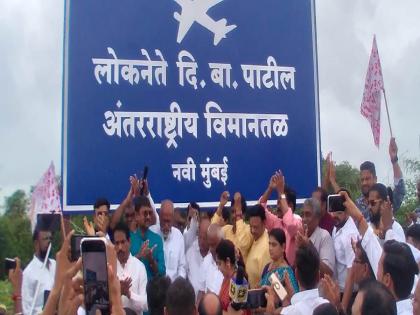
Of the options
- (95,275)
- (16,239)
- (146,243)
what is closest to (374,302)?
(95,275)

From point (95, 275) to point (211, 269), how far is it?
138 inches

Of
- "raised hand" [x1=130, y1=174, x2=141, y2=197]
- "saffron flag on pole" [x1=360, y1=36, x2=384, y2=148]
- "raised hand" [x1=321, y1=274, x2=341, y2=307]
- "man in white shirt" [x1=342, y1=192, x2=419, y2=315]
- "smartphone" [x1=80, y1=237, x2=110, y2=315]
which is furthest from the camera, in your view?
"saffron flag on pole" [x1=360, y1=36, x2=384, y2=148]

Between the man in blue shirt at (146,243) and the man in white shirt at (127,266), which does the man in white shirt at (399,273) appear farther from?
the man in blue shirt at (146,243)

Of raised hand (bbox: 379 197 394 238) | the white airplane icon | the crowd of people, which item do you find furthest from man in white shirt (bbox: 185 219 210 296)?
the white airplane icon

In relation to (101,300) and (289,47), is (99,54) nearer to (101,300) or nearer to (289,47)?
(289,47)

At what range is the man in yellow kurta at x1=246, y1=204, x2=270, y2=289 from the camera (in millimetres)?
6168

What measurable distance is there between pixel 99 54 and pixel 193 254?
7.58 ft

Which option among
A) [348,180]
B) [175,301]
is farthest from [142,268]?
[348,180]

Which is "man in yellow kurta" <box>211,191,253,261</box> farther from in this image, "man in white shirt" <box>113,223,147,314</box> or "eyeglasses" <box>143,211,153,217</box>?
"man in white shirt" <box>113,223,147,314</box>

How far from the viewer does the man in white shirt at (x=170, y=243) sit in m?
6.84

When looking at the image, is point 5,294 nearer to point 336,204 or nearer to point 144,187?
point 144,187

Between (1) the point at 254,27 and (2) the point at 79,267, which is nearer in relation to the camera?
(2) the point at 79,267

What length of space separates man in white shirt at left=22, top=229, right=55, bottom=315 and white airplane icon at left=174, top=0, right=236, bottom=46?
2.99 meters

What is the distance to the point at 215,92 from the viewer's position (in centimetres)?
827
